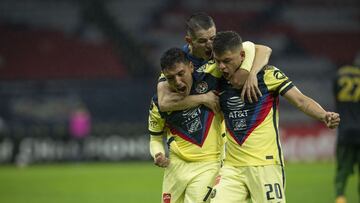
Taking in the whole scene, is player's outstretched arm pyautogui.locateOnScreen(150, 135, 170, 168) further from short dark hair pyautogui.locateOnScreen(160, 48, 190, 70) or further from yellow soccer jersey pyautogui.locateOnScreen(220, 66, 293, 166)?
short dark hair pyautogui.locateOnScreen(160, 48, 190, 70)

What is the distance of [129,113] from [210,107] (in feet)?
62.3

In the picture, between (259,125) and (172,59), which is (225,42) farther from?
(259,125)

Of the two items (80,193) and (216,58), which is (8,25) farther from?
(216,58)

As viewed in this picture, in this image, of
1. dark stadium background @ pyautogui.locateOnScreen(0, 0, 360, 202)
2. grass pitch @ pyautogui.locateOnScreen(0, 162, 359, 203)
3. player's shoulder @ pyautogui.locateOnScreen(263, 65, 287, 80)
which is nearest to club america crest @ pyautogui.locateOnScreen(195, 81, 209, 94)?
player's shoulder @ pyautogui.locateOnScreen(263, 65, 287, 80)

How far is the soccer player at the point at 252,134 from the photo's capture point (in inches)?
278

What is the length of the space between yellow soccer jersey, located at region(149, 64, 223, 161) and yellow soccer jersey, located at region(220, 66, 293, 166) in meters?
0.29

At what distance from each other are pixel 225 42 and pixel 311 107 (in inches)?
36.6

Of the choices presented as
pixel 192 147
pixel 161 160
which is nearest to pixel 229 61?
pixel 192 147

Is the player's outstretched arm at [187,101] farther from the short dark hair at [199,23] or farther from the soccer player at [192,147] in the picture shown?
the short dark hair at [199,23]

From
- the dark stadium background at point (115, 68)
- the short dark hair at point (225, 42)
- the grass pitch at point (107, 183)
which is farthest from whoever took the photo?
the dark stadium background at point (115, 68)

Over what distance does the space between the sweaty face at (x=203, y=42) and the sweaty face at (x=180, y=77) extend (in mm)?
184

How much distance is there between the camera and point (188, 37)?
752 cm

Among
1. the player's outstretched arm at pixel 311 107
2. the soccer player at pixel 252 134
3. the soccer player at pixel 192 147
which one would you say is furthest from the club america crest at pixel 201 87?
the player's outstretched arm at pixel 311 107

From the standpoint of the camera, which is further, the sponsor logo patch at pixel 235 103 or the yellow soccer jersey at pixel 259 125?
the sponsor logo patch at pixel 235 103
